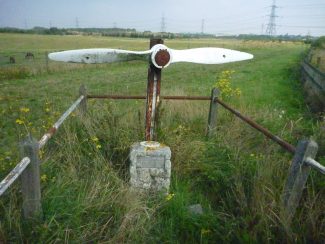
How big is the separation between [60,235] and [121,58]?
1.66m

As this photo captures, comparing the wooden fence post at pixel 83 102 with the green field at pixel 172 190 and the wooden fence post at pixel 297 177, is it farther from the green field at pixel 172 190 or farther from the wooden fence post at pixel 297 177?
the wooden fence post at pixel 297 177

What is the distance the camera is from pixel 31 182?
226 cm

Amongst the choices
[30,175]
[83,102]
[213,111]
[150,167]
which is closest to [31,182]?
[30,175]

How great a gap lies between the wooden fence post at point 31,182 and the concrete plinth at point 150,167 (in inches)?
46.8

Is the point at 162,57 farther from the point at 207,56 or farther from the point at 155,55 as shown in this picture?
the point at 207,56

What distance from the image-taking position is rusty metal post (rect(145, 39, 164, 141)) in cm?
321

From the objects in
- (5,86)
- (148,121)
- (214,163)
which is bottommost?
(5,86)

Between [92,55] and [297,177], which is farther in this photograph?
[92,55]

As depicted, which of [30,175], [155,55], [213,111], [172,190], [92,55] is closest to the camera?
[30,175]

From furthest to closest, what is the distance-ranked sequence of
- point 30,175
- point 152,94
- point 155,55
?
point 152,94 < point 155,55 < point 30,175

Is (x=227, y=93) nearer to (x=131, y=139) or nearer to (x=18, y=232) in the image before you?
(x=131, y=139)

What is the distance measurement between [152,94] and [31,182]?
5.10ft

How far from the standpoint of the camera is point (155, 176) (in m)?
3.38

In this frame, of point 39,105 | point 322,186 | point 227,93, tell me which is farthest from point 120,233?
point 39,105
